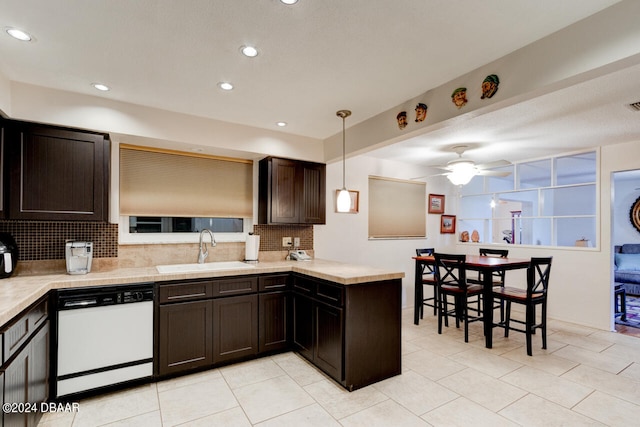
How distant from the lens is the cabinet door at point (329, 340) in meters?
2.60

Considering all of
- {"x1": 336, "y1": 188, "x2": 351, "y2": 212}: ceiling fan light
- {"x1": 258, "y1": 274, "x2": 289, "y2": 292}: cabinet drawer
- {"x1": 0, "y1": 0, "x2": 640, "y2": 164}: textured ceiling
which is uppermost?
{"x1": 0, "y1": 0, "x2": 640, "y2": 164}: textured ceiling

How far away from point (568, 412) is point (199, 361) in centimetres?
293

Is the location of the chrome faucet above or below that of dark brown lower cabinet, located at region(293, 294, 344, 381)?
above

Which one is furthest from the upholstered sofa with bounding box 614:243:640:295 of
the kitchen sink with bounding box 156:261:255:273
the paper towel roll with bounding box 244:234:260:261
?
the kitchen sink with bounding box 156:261:255:273

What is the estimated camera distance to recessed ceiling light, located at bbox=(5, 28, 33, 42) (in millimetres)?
1887

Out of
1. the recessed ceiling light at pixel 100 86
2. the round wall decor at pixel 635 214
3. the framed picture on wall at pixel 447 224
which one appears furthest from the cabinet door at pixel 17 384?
the round wall decor at pixel 635 214

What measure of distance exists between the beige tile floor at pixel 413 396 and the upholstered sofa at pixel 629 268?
3.33 m

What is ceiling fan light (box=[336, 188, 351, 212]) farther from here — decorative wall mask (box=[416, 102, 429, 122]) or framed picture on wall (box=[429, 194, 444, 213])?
framed picture on wall (box=[429, 194, 444, 213])

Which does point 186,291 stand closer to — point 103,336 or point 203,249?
point 103,336

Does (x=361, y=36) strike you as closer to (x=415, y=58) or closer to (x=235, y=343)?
(x=415, y=58)

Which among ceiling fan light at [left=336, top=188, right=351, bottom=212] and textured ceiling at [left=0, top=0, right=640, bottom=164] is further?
ceiling fan light at [left=336, top=188, right=351, bottom=212]

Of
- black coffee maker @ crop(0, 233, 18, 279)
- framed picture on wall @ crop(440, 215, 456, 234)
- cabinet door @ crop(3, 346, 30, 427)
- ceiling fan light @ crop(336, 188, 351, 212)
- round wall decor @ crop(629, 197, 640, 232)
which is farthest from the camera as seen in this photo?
round wall decor @ crop(629, 197, 640, 232)

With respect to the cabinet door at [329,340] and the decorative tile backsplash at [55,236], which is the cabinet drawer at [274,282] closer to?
the cabinet door at [329,340]

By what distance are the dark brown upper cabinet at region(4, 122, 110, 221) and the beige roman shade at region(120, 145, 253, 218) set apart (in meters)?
0.41
